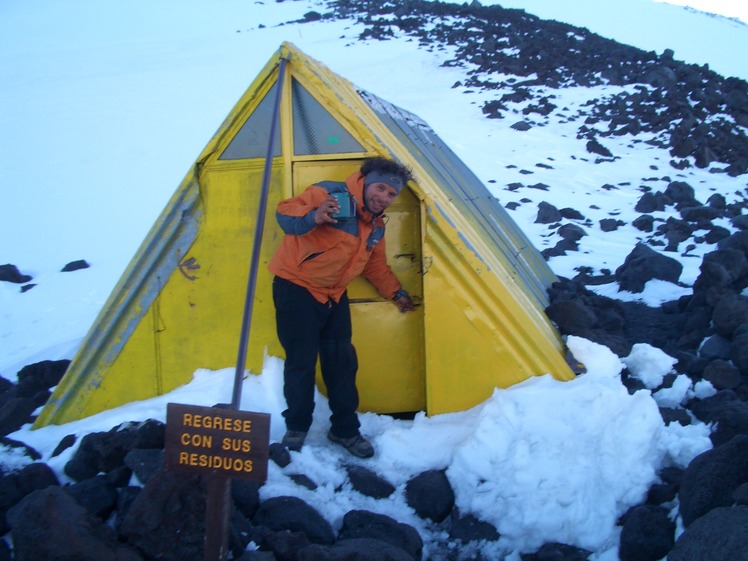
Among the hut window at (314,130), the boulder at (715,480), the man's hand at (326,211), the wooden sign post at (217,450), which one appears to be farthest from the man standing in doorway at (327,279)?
the boulder at (715,480)

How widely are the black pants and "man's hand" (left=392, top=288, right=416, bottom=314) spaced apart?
0.35m

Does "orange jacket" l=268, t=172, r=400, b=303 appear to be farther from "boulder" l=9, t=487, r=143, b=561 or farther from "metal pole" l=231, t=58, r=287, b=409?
"boulder" l=9, t=487, r=143, b=561

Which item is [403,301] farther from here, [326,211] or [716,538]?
[716,538]

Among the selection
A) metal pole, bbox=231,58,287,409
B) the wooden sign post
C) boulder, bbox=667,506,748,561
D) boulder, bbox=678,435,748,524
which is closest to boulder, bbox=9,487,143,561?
the wooden sign post

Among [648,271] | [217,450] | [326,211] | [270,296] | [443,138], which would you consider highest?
[326,211]

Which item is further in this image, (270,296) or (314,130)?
(270,296)

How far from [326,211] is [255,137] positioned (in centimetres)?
116

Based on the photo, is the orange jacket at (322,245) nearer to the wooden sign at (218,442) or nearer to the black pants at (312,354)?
the black pants at (312,354)

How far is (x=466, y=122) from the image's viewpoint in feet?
61.2

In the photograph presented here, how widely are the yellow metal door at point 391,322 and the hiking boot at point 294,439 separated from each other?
1.74 ft

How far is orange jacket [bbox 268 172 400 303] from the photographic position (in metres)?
3.62

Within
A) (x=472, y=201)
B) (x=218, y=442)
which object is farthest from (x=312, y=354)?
(x=472, y=201)

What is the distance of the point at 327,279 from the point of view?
3756 mm

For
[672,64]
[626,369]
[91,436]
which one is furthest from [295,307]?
[672,64]
